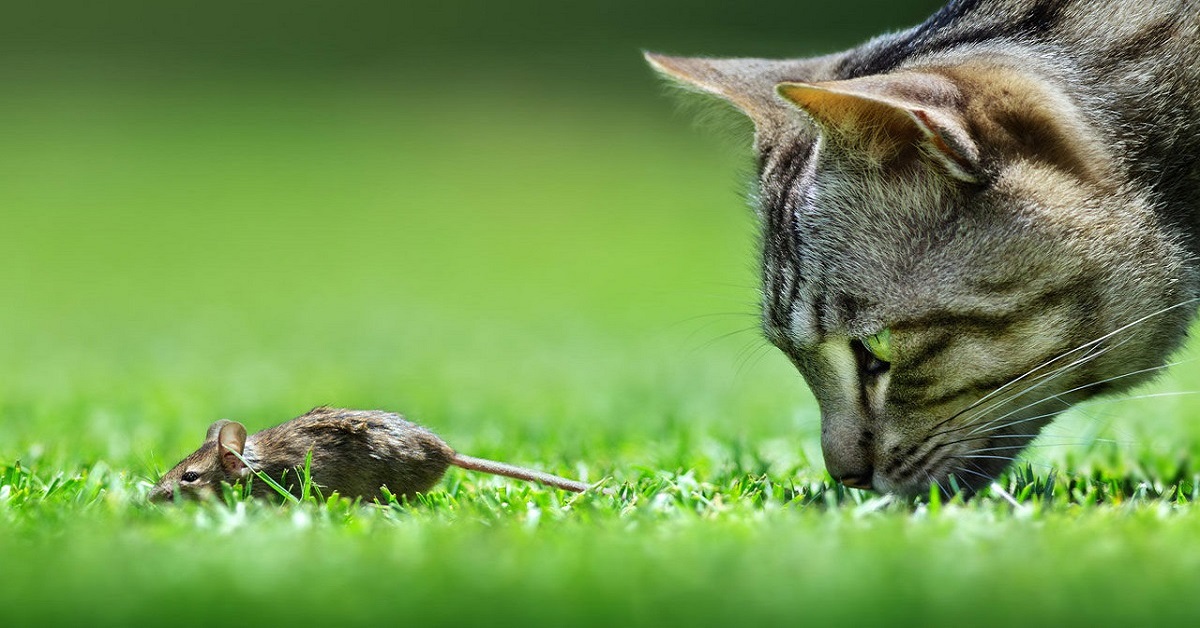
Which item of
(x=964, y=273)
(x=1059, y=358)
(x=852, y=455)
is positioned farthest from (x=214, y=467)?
(x=1059, y=358)

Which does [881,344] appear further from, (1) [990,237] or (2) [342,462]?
(2) [342,462]

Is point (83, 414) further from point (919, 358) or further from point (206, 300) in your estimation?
point (206, 300)

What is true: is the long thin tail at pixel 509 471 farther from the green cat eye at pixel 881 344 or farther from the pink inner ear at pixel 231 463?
the green cat eye at pixel 881 344

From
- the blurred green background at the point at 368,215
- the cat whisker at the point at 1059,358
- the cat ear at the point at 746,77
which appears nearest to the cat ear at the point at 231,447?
the blurred green background at the point at 368,215

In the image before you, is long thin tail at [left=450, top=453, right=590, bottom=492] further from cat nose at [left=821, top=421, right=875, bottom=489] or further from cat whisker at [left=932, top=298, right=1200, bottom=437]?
cat whisker at [left=932, top=298, right=1200, bottom=437]

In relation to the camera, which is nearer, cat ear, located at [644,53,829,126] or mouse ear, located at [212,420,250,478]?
mouse ear, located at [212,420,250,478]

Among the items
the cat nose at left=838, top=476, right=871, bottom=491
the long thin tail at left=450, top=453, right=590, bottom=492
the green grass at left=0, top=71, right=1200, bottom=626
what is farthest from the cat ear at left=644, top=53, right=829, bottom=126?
the long thin tail at left=450, top=453, right=590, bottom=492
